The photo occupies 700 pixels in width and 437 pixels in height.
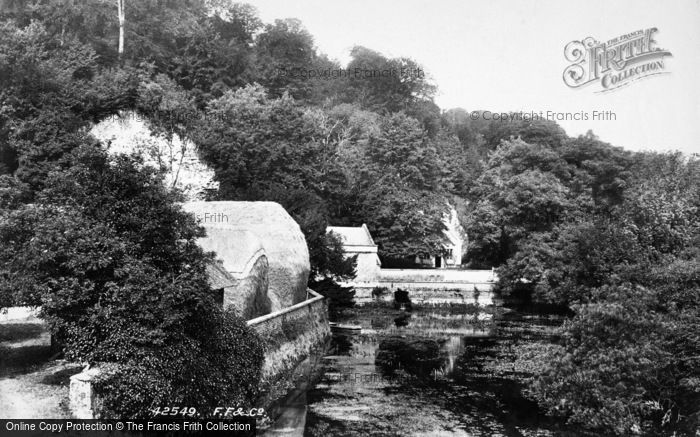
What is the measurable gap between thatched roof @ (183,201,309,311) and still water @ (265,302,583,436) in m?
3.12

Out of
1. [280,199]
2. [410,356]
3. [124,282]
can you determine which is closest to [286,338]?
[410,356]

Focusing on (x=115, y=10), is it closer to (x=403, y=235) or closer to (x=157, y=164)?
(x=157, y=164)

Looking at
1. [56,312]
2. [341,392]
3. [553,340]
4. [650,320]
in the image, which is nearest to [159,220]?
[56,312]

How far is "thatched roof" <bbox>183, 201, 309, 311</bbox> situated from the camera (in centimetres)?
2698

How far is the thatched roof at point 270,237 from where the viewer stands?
2698 cm

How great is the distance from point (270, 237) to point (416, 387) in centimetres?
1010

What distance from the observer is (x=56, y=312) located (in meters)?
16.5

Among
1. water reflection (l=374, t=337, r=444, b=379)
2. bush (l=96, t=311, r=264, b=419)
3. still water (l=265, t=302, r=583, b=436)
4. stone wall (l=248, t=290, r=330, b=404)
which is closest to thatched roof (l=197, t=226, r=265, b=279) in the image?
stone wall (l=248, t=290, r=330, b=404)

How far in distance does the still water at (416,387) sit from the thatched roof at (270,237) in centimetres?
312

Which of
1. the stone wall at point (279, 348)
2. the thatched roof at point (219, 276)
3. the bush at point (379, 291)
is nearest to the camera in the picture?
the stone wall at point (279, 348)

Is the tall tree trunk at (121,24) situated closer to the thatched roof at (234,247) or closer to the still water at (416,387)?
the still water at (416,387)

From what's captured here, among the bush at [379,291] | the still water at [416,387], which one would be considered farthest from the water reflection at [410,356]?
the bush at [379,291]

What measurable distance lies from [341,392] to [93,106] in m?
27.8

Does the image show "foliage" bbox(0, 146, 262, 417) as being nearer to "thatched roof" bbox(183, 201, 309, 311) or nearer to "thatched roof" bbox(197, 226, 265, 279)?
"thatched roof" bbox(197, 226, 265, 279)
